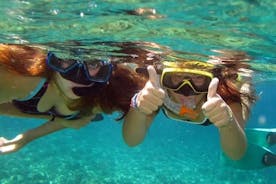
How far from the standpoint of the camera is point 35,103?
8039 millimetres

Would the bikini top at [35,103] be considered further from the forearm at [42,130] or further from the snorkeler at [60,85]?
the forearm at [42,130]

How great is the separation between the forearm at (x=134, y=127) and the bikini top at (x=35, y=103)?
1490mm

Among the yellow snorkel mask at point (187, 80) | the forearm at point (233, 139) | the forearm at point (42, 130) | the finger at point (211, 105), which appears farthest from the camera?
the forearm at point (42, 130)

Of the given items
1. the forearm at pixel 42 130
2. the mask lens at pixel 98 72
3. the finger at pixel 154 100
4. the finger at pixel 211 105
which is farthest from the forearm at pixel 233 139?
the forearm at pixel 42 130

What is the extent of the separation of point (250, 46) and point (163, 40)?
2452 mm

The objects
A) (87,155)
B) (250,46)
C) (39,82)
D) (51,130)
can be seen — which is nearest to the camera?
(39,82)

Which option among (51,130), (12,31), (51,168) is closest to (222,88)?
(51,130)

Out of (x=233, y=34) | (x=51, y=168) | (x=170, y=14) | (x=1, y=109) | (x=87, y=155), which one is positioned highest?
(x=170, y=14)

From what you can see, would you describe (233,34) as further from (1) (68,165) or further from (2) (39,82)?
(1) (68,165)

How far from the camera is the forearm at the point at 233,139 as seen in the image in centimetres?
624

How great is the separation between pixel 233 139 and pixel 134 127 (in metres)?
1.81

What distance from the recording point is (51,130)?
928 cm

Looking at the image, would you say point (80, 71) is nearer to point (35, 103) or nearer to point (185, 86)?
point (35, 103)

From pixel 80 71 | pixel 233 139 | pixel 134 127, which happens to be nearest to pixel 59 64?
pixel 80 71
